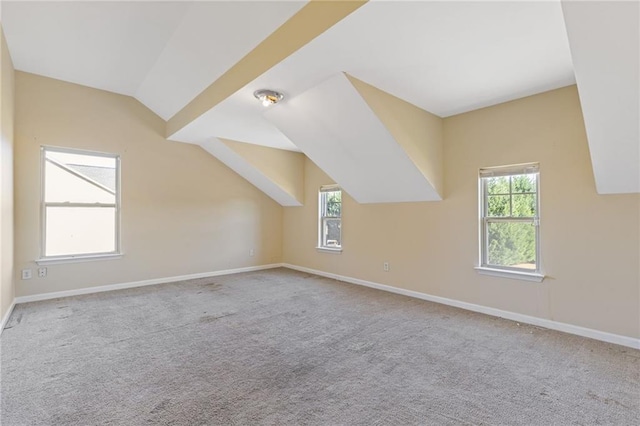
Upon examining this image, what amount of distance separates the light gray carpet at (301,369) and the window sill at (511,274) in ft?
1.67

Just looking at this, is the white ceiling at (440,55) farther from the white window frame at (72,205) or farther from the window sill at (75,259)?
the window sill at (75,259)

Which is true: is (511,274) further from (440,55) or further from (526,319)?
(440,55)

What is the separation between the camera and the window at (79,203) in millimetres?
4152

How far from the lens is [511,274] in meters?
3.36

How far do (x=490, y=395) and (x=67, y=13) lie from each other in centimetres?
472

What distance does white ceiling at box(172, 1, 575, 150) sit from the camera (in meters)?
2.00

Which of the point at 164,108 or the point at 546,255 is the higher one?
the point at 164,108

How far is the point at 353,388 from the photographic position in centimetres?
203

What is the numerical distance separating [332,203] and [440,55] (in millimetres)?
3503

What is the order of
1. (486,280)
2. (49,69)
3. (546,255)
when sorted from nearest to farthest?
1. (546,255)
2. (486,280)
3. (49,69)

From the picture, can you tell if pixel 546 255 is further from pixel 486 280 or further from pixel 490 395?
pixel 490 395

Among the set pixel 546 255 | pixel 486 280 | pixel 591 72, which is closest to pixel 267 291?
Answer: pixel 486 280

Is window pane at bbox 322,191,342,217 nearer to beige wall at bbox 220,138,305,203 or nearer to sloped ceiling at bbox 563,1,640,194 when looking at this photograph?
beige wall at bbox 220,138,305,203

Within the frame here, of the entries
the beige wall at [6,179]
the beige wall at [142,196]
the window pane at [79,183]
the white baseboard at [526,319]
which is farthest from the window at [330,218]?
the beige wall at [6,179]
